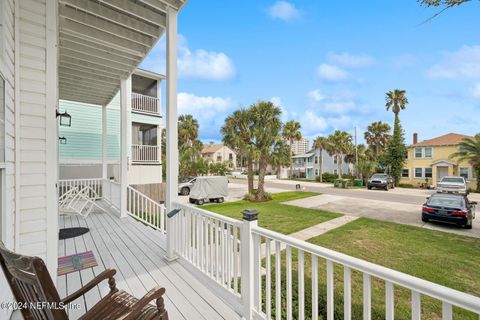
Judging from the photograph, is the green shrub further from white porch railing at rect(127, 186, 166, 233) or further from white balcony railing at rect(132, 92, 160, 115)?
white porch railing at rect(127, 186, 166, 233)

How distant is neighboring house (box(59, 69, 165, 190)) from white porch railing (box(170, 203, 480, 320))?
6.70 m

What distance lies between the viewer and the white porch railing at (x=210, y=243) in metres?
2.51

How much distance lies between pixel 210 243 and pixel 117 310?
4.28ft

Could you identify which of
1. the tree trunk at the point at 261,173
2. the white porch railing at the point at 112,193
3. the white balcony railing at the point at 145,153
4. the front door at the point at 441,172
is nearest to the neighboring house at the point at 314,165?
the front door at the point at 441,172

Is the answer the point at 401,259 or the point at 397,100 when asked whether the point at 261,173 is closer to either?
the point at 401,259

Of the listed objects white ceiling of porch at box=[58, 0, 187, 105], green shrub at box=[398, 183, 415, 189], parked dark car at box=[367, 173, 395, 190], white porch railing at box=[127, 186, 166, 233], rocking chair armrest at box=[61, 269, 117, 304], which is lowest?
green shrub at box=[398, 183, 415, 189]

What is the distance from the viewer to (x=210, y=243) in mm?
2822

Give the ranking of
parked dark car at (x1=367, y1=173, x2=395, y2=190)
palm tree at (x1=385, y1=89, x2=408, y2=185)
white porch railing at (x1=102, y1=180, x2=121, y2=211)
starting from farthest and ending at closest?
1. palm tree at (x1=385, y1=89, x2=408, y2=185)
2. parked dark car at (x1=367, y1=173, x2=395, y2=190)
3. white porch railing at (x1=102, y1=180, x2=121, y2=211)

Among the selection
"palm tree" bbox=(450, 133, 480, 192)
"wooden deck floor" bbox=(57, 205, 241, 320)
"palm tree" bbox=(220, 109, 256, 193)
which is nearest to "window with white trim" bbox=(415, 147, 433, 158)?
"palm tree" bbox=(450, 133, 480, 192)

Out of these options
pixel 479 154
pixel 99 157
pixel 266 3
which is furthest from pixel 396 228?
pixel 479 154

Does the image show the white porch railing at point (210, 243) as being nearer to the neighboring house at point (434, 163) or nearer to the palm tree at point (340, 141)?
the neighboring house at point (434, 163)

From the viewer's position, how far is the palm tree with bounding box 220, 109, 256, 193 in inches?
561

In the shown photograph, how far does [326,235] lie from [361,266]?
6.49 meters

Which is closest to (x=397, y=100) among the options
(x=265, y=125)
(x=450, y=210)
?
(x=265, y=125)
